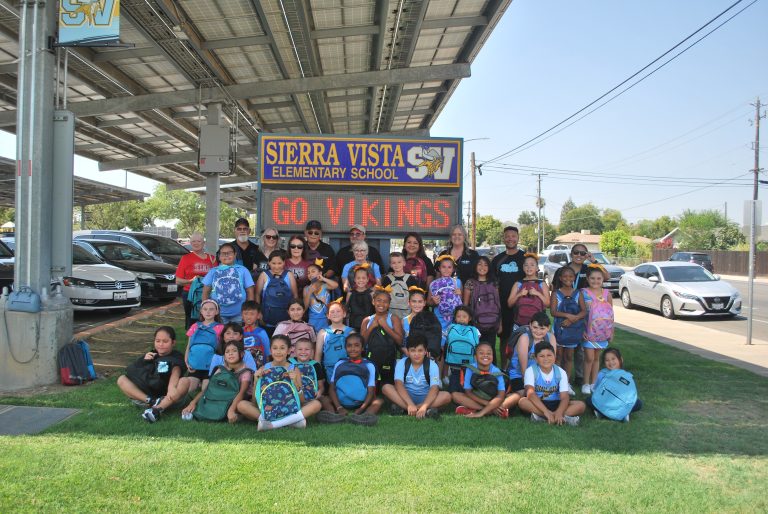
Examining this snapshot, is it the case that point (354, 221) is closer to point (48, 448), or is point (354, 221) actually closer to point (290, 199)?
point (290, 199)

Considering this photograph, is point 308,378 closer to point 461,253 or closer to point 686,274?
point 461,253

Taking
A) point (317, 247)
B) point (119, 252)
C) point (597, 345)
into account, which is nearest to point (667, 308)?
point (597, 345)

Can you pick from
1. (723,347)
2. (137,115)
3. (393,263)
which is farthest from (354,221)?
(137,115)

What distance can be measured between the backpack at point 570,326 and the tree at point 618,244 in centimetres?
6328

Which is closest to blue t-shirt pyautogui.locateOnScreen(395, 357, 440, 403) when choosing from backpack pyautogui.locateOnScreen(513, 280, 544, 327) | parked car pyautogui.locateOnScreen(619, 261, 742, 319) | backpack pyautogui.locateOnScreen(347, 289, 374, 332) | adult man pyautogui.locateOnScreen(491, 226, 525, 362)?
backpack pyautogui.locateOnScreen(347, 289, 374, 332)

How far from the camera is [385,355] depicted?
5.68 meters

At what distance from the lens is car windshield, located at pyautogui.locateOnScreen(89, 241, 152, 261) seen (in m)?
13.1

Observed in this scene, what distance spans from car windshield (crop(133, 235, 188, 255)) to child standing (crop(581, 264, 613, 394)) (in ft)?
39.8

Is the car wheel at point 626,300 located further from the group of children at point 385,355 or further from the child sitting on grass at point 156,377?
the child sitting on grass at point 156,377

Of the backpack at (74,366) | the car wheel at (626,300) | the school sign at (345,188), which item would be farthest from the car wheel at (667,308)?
the backpack at (74,366)

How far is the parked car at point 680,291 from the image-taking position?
45.2 ft

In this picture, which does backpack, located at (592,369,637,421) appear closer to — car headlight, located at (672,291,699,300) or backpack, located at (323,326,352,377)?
backpack, located at (323,326,352,377)

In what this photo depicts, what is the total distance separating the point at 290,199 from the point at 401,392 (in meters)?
3.09

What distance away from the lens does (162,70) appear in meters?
12.4
